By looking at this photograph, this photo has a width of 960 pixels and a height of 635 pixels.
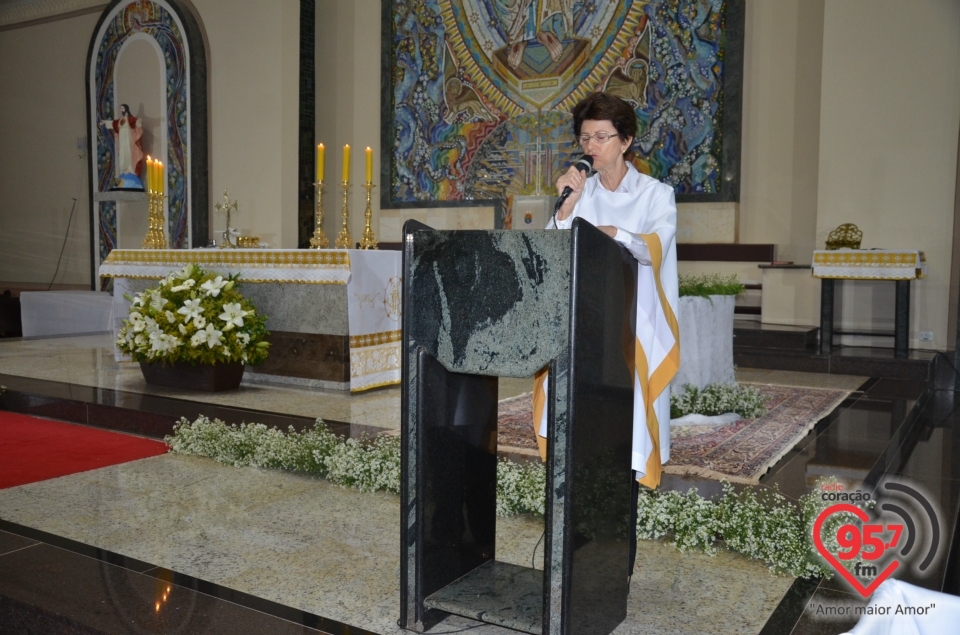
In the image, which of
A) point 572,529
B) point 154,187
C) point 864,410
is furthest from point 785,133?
point 572,529

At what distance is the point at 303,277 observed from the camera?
19.1 ft

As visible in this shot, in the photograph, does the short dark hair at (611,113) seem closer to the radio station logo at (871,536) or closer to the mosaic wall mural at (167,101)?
the radio station logo at (871,536)

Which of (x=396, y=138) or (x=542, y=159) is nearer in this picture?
(x=542, y=159)

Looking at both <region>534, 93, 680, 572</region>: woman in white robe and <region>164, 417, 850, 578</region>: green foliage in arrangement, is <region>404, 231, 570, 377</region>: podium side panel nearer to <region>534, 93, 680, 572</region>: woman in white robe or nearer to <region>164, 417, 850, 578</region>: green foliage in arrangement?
<region>534, 93, 680, 572</region>: woman in white robe

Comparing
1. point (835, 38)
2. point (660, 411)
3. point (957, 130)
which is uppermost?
point (835, 38)

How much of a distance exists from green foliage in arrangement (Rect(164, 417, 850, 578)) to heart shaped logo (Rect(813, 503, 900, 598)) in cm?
4

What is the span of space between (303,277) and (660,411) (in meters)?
3.81

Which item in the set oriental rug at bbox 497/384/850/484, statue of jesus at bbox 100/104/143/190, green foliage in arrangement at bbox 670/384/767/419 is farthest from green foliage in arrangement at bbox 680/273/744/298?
statue of jesus at bbox 100/104/143/190

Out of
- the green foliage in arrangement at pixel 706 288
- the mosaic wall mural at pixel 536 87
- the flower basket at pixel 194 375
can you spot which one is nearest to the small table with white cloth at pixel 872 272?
the mosaic wall mural at pixel 536 87

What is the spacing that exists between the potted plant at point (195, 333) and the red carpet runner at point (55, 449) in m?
0.80

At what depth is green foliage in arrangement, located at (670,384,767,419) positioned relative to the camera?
5035mm

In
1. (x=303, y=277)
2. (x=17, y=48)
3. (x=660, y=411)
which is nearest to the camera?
(x=660, y=411)

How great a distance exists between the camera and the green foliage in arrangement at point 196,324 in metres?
5.62

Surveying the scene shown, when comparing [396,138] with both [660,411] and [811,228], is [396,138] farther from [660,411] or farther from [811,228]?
[660,411]
